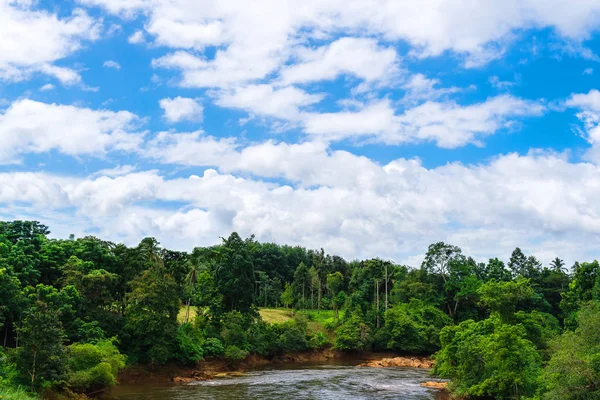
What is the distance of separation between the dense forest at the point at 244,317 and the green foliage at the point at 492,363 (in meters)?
0.10

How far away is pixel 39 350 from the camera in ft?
99.5

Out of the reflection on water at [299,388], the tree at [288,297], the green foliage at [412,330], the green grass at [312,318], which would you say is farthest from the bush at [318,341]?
the tree at [288,297]

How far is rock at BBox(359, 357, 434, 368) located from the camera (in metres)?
70.4

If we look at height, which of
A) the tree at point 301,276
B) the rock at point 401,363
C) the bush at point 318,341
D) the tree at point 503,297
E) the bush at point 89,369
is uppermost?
the tree at point 301,276

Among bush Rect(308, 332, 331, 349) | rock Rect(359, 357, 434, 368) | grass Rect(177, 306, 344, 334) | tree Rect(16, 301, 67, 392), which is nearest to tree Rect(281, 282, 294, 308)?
grass Rect(177, 306, 344, 334)

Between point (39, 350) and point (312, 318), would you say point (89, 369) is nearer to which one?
point (39, 350)

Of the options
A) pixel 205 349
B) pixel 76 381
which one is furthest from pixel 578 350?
pixel 205 349

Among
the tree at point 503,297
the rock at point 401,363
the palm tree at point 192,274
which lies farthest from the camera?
the rock at point 401,363

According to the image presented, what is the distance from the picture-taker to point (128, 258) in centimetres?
5731

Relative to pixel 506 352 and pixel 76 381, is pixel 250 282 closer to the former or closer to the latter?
pixel 76 381

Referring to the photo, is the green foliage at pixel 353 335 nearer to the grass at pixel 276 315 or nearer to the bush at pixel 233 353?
the grass at pixel 276 315

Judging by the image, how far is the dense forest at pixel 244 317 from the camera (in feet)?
102

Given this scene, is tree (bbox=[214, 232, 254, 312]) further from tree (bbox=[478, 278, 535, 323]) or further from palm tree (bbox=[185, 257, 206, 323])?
tree (bbox=[478, 278, 535, 323])

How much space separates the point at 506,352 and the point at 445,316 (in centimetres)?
5339
